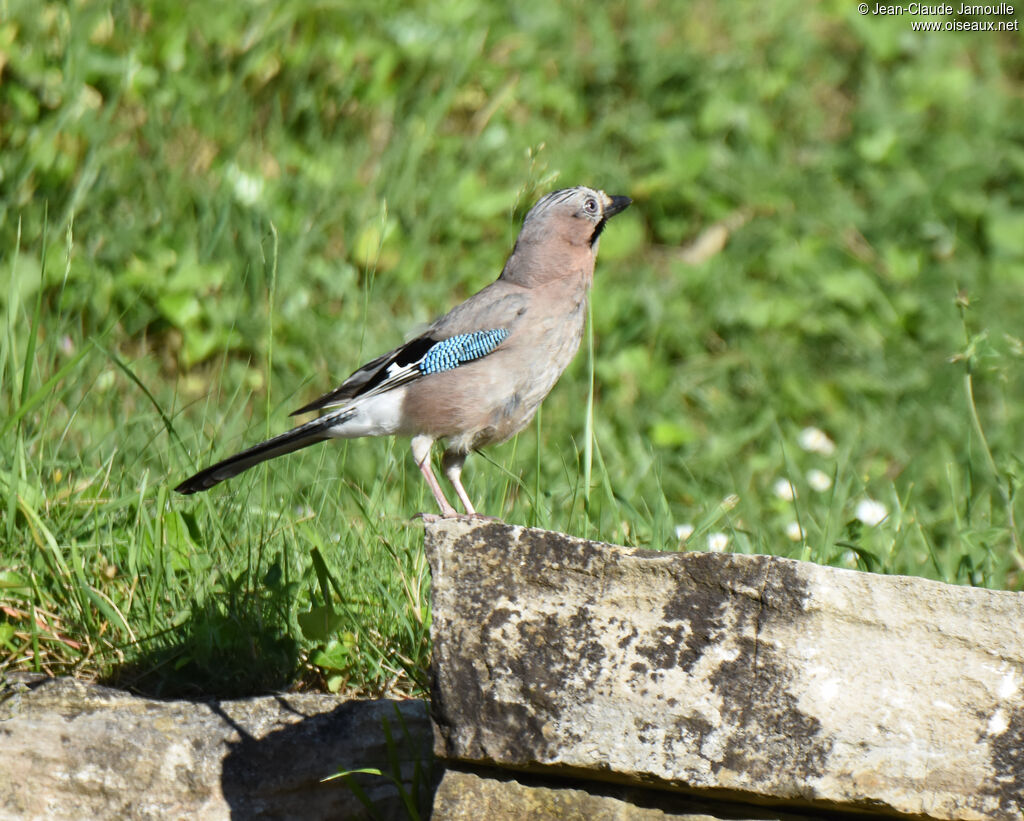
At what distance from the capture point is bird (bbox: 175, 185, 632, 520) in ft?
13.8

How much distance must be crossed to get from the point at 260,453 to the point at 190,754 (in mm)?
983

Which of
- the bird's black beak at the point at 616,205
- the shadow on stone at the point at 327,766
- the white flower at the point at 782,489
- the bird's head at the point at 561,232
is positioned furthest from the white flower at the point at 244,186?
the shadow on stone at the point at 327,766

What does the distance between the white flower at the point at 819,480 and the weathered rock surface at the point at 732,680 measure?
3.25m

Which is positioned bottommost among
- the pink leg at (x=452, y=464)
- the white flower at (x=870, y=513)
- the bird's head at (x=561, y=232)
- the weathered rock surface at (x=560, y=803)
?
the white flower at (x=870, y=513)

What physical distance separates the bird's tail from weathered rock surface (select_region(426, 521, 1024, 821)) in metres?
1.11

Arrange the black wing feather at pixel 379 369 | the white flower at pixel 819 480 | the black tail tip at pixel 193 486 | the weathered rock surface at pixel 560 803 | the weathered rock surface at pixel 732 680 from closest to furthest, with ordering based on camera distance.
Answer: the weathered rock surface at pixel 732 680 < the weathered rock surface at pixel 560 803 < the black tail tip at pixel 193 486 < the black wing feather at pixel 379 369 < the white flower at pixel 819 480

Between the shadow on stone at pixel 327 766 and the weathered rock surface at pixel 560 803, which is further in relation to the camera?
the shadow on stone at pixel 327 766

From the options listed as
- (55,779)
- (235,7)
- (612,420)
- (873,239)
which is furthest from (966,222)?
(55,779)

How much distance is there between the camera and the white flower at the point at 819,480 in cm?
607

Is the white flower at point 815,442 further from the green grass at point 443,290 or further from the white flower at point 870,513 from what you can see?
the white flower at point 870,513

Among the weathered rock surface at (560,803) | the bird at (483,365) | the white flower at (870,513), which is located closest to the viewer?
the weathered rock surface at (560,803)

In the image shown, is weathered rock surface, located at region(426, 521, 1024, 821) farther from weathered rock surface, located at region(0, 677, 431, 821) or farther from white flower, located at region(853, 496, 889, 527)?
white flower, located at region(853, 496, 889, 527)

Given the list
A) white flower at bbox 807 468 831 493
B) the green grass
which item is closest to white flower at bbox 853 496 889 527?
the green grass

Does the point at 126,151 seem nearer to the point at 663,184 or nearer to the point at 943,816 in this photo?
the point at 663,184
